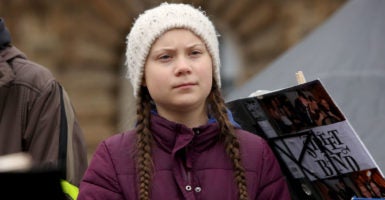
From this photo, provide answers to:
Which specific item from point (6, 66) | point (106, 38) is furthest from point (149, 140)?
point (106, 38)

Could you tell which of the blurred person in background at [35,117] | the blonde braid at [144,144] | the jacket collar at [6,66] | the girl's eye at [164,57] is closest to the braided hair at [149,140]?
the blonde braid at [144,144]

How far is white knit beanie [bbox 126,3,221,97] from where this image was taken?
116 inches

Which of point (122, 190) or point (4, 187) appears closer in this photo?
point (4, 187)

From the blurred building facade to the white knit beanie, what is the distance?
22.6 feet

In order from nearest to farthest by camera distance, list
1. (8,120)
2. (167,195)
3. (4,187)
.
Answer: (4,187)
(167,195)
(8,120)

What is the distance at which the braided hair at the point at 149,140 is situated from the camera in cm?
279

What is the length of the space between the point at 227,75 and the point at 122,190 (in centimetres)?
775

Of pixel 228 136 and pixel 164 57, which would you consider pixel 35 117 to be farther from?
pixel 228 136

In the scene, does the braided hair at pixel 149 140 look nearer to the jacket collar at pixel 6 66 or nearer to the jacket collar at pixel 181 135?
the jacket collar at pixel 181 135

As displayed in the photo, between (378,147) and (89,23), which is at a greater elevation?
(89,23)

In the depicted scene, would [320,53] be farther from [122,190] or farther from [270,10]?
[270,10]

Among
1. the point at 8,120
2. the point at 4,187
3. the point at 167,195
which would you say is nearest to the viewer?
the point at 4,187

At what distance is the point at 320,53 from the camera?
3.98 meters

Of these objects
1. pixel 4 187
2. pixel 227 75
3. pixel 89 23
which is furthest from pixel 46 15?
pixel 4 187
